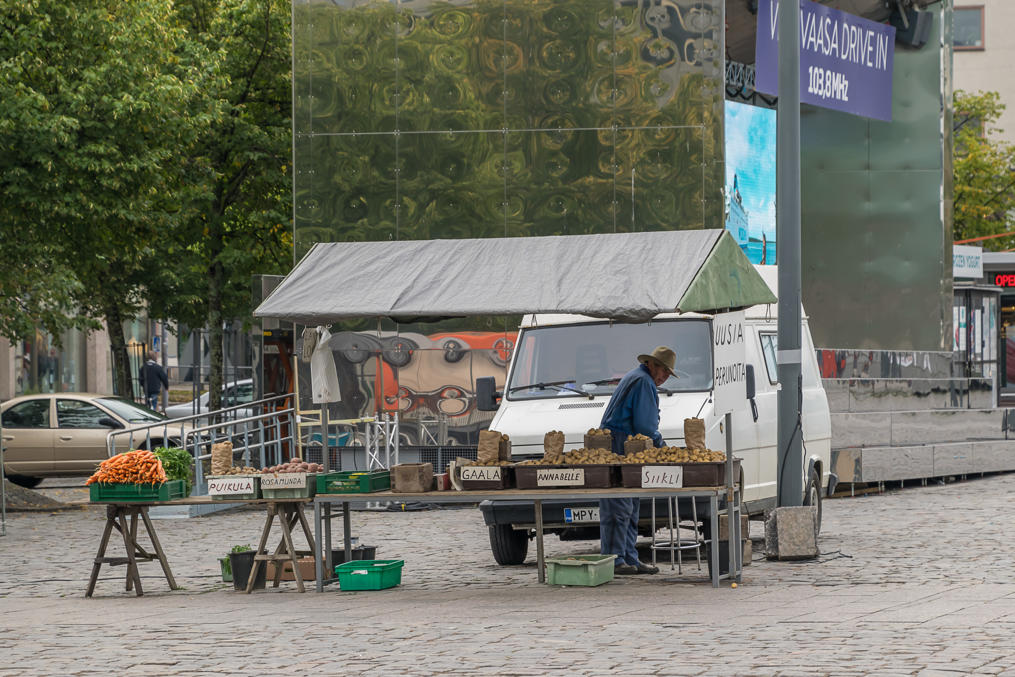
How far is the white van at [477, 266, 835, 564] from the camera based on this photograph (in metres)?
13.5

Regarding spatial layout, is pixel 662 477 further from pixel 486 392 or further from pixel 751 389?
pixel 751 389

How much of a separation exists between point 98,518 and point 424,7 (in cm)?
769

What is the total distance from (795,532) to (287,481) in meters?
4.30

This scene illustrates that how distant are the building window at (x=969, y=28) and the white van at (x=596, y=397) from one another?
2333 inches

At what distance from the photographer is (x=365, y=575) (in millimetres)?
12578

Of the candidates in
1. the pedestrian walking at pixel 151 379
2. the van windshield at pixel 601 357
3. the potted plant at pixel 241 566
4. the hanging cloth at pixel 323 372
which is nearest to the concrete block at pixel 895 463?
the van windshield at pixel 601 357

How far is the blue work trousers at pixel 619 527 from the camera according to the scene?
12.8 metres

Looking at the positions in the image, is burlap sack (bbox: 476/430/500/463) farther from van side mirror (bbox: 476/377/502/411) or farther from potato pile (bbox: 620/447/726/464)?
van side mirror (bbox: 476/377/502/411)

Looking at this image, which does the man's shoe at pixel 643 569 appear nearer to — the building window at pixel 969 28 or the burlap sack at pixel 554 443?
the burlap sack at pixel 554 443

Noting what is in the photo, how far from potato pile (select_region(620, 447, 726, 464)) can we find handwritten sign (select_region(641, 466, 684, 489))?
85 millimetres

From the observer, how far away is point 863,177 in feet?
95.5

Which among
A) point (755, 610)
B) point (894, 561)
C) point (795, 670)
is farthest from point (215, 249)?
point (795, 670)

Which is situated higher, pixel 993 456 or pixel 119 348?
pixel 119 348

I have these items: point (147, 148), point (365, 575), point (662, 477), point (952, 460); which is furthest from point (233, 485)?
point (952, 460)
